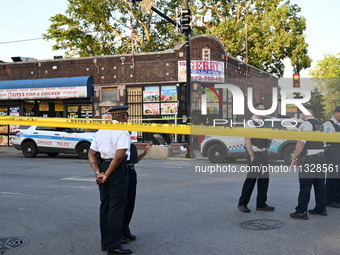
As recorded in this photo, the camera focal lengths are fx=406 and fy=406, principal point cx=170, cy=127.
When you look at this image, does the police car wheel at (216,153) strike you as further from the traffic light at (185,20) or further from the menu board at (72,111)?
the menu board at (72,111)

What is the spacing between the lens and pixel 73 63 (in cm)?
2539

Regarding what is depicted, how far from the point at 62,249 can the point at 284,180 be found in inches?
270

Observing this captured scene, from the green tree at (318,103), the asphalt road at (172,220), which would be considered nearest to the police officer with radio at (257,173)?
the asphalt road at (172,220)

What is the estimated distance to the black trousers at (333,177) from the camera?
287 inches

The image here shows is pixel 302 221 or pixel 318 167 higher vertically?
pixel 318 167

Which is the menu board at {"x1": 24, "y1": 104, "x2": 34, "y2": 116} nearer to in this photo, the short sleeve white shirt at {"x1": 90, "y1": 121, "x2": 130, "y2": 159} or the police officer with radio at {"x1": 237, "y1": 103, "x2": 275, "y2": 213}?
the police officer with radio at {"x1": 237, "y1": 103, "x2": 275, "y2": 213}

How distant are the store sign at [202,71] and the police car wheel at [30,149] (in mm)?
8562

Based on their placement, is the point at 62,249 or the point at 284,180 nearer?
the point at 62,249

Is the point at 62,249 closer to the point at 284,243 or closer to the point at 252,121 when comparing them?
the point at 284,243

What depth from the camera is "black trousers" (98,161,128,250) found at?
5.06 metres

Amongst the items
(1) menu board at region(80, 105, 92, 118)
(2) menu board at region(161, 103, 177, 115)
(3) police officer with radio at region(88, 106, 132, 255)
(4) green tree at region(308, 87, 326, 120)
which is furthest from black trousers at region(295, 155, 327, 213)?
(1) menu board at region(80, 105, 92, 118)

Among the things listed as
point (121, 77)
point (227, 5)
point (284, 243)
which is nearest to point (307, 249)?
point (284, 243)

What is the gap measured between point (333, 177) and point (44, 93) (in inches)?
823

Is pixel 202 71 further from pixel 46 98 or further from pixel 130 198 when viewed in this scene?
pixel 130 198
